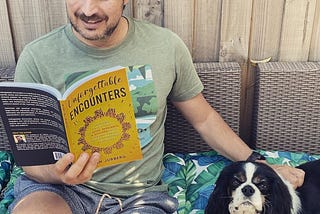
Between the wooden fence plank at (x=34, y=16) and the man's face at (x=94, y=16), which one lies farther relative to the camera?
the wooden fence plank at (x=34, y=16)

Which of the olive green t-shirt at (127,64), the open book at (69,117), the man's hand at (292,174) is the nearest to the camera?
the open book at (69,117)

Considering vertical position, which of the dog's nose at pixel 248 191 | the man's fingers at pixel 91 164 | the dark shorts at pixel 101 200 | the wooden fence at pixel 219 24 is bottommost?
the dark shorts at pixel 101 200

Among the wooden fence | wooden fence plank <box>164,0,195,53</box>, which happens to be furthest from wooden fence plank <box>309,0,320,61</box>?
wooden fence plank <box>164,0,195,53</box>

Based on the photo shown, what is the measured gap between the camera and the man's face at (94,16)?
163 centimetres

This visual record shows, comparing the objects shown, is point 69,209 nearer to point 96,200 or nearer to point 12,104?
point 96,200

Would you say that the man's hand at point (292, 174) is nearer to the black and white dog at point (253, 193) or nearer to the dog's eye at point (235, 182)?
the black and white dog at point (253, 193)

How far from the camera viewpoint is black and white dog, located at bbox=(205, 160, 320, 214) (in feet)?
5.47

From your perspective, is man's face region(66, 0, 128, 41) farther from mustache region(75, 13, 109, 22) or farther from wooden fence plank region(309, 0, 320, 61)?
wooden fence plank region(309, 0, 320, 61)

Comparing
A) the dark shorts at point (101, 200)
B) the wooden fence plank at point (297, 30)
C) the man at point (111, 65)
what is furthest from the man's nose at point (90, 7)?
the wooden fence plank at point (297, 30)

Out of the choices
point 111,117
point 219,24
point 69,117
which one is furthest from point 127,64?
point 219,24

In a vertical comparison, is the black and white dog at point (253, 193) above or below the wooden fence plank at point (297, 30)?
below

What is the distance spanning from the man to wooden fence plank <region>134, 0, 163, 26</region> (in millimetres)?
302

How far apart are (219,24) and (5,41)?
1.10 metres

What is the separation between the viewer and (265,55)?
2.31m
